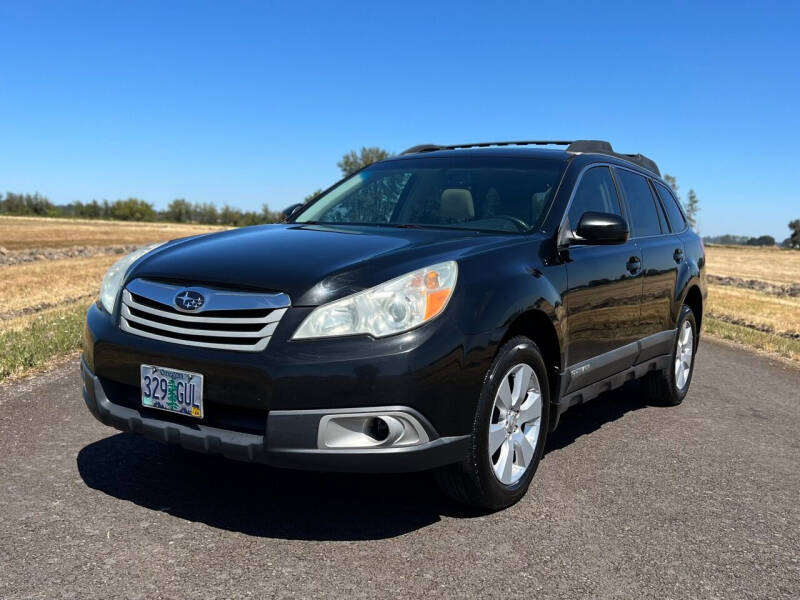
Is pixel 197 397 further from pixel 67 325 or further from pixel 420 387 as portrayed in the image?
pixel 67 325

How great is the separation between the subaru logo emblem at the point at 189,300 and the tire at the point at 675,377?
13.0ft

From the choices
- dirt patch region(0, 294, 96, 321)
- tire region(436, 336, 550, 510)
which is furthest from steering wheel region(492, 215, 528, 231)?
dirt patch region(0, 294, 96, 321)

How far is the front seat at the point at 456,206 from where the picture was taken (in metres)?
4.66

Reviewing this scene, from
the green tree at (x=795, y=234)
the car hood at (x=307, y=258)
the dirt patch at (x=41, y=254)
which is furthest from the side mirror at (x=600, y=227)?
the green tree at (x=795, y=234)

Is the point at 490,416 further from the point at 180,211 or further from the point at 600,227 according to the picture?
the point at 180,211

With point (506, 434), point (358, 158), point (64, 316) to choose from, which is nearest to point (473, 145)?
point (506, 434)

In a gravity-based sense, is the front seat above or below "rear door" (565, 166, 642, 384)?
above

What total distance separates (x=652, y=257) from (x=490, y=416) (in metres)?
2.59

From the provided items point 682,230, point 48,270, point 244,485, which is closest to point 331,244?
point 244,485

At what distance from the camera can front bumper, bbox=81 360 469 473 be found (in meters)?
3.14

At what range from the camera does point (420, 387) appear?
3174 millimetres

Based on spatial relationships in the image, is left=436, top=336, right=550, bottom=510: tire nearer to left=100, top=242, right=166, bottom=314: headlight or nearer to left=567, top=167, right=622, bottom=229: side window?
left=567, top=167, right=622, bottom=229: side window

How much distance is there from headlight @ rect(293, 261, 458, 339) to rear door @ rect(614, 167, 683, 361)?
8.26 feet

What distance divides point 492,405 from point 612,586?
2.96 ft
